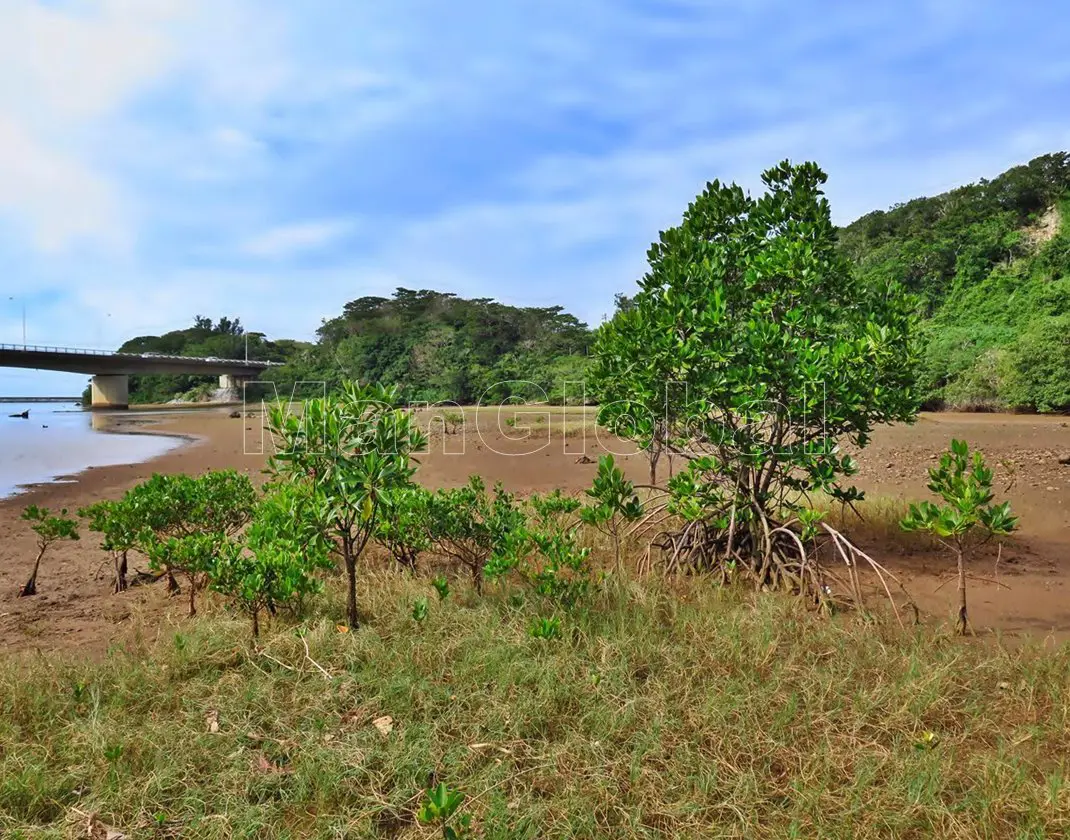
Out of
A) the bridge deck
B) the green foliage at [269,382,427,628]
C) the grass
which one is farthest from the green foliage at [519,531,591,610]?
the bridge deck

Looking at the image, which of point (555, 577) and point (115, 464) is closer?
point (555, 577)

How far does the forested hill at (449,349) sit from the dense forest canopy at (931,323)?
0.43ft

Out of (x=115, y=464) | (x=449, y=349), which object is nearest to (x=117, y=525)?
(x=115, y=464)

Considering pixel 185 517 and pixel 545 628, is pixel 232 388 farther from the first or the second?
pixel 545 628

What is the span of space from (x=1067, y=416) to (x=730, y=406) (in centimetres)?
1842

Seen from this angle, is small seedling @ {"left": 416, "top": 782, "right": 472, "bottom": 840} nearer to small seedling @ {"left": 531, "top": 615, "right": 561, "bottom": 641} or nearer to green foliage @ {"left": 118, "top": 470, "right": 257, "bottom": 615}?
small seedling @ {"left": 531, "top": 615, "right": 561, "bottom": 641}

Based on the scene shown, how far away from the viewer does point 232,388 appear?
58.6 m

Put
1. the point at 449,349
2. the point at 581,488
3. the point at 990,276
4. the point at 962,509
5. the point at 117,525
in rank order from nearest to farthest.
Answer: the point at 962,509 < the point at 117,525 < the point at 581,488 < the point at 990,276 < the point at 449,349

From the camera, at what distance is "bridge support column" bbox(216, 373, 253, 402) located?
57.7 metres

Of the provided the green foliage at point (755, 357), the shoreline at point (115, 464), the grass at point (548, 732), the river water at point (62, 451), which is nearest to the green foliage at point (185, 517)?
the grass at point (548, 732)

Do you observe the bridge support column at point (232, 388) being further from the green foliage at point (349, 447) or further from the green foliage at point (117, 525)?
the green foliage at point (349, 447)

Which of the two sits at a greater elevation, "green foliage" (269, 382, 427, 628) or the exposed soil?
"green foliage" (269, 382, 427, 628)

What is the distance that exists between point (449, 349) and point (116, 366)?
2917 centimetres

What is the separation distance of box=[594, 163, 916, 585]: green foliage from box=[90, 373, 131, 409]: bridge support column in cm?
5964
